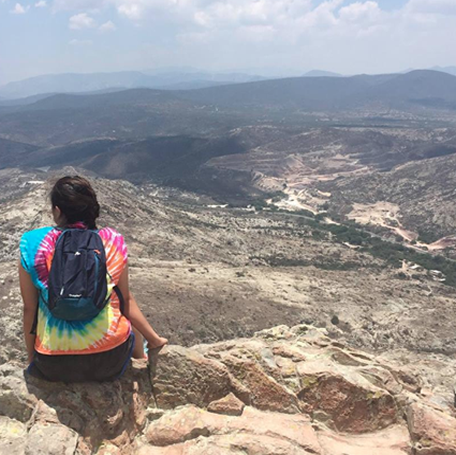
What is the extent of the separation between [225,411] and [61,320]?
3.16 meters

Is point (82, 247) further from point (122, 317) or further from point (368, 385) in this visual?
point (368, 385)

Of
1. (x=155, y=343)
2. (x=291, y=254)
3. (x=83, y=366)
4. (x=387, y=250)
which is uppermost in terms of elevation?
(x=83, y=366)

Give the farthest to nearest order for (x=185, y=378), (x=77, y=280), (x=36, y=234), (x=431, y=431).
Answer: (x=431, y=431), (x=185, y=378), (x=36, y=234), (x=77, y=280)

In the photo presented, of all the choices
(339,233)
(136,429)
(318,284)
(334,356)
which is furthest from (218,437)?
(339,233)

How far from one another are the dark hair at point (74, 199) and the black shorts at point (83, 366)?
1.50m

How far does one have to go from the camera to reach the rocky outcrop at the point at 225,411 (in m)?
5.05

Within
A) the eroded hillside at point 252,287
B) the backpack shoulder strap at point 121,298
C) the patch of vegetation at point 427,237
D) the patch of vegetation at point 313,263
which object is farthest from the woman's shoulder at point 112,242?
the patch of vegetation at point 427,237

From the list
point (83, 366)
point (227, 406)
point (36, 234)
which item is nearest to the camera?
point (36, 234)

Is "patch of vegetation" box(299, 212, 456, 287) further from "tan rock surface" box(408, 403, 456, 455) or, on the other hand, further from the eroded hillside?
"tan rock surface" box(408, 403, 456, 455)

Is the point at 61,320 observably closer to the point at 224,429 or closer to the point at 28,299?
the point at 28,299

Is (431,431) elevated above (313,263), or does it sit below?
above

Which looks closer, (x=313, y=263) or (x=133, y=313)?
(x=133, y=313)

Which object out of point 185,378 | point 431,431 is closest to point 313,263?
point 431,431

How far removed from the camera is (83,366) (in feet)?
16.0
